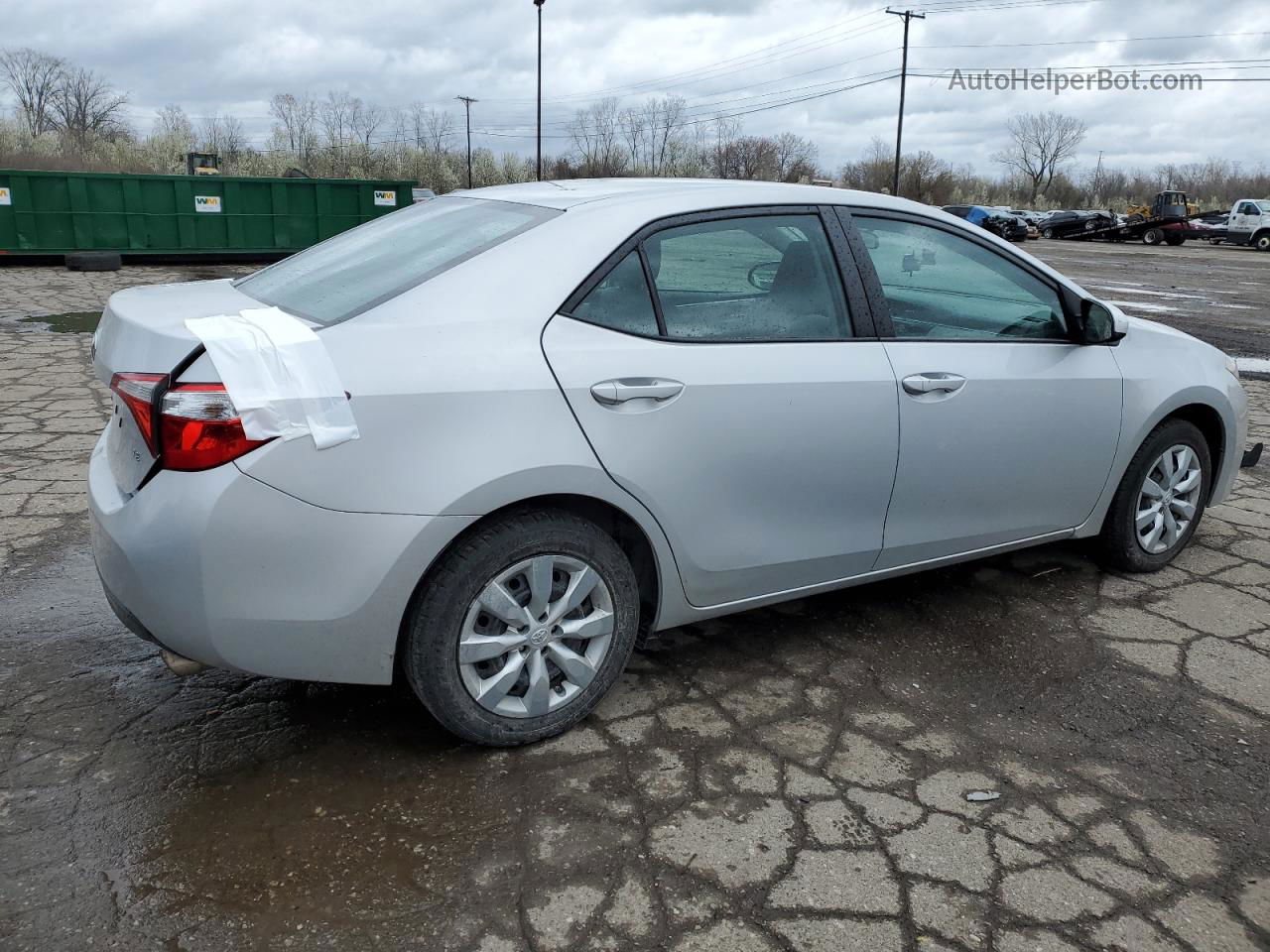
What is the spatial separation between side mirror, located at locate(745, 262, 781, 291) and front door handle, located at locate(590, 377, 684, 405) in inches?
23.3

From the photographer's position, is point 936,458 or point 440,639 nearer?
point 440,639

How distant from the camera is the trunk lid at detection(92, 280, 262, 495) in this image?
243 centimetres

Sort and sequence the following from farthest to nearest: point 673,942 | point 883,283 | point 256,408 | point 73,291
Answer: point 73,291 → point 883,283 → point 256,408 → point 673,942

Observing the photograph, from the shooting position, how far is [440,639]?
257 cm

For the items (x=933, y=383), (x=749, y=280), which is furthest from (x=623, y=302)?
(x=933, y=383)

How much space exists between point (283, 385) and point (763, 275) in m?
1.56

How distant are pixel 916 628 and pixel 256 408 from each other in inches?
97.3

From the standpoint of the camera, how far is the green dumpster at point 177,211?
17.1 metres

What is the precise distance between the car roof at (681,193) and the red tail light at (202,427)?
3.85 feet

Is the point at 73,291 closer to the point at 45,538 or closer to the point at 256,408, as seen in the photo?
the point at 45,538

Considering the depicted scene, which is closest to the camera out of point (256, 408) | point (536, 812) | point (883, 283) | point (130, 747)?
point (256, 408)

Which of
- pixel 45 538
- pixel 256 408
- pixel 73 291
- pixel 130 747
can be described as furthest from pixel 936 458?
pixel 73 291

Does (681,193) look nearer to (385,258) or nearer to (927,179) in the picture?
(385,258)

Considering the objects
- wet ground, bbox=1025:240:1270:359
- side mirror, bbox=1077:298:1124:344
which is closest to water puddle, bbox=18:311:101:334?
side mirror, bbox=1077:298:1124:344
